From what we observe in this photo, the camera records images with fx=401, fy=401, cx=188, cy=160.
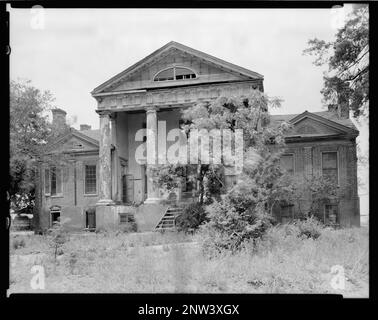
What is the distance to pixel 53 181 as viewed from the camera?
7805 mm

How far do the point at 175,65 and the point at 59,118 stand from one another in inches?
121

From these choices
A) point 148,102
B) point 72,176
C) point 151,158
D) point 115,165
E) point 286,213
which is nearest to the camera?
point 286,213

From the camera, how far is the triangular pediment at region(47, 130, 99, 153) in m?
8.52

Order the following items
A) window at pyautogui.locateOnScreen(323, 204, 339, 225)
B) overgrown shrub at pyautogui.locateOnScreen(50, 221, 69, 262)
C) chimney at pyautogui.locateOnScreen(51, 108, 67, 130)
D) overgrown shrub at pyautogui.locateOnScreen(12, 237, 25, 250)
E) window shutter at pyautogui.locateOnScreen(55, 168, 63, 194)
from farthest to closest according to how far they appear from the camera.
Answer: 1. window shutter at pyautogui.locateOnScreen(55, 168, 63, 194)
2. chimney at pyautogui.locateOnScreen(51, 108, 67, 130)
3. window at pyautogui.locateOnScreen(323, 204, 339, 225)
4. overgrown shrub at pyautogui.locateOnScreen(50, 221, 69, 262)
5. overgrown shrub at pyautogui.locateOnScreen(12, 237, 25, 250)

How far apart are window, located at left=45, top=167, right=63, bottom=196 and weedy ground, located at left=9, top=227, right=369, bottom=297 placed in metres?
1.77

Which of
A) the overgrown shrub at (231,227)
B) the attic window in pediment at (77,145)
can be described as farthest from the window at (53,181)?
the overgrown shrub at (231,227)

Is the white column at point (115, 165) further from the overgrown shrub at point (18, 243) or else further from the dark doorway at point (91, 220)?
the overgrown shrub at point (18, 243)

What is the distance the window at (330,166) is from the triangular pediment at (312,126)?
439mm

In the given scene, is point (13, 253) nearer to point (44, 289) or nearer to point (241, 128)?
point (44, 289)

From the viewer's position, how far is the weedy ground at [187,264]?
4.05 meters

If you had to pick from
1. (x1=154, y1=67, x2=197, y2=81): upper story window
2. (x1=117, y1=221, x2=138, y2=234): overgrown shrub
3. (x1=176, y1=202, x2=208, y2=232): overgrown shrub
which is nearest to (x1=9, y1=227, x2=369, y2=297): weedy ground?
(x1=117, y1=221, x2=138, y2=234): overgrown shrub

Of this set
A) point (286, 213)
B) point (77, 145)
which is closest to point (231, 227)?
point (286, 213)

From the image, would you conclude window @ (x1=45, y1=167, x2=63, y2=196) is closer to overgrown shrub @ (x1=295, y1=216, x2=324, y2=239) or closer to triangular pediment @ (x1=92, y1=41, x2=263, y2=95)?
triangular pediment @ (x1=92, y1=41, x2=263, y2=95)

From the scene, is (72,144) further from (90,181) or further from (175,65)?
(175,65)
